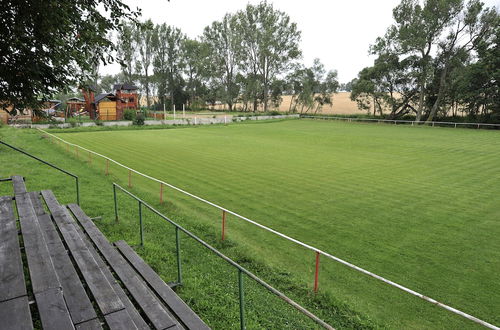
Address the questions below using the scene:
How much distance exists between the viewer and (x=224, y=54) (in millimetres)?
88125

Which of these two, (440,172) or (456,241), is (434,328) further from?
(440,172)

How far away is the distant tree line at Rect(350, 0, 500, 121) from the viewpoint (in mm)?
44812

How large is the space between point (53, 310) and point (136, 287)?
1125 millimetres

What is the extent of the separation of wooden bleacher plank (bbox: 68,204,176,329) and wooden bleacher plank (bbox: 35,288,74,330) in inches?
34.0

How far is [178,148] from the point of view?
2538 centimetres

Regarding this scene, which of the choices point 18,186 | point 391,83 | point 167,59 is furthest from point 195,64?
point 18,186

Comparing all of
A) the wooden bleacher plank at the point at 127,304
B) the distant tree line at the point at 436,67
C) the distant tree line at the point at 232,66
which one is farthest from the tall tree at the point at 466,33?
the wooden bleacher plank at the point at 127,304

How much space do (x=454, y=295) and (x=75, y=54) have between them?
9.12 metres

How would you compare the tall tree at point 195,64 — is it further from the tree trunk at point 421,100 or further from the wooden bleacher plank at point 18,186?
the wooden bleacher plank at point 18,186

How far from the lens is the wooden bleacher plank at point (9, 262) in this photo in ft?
12.2

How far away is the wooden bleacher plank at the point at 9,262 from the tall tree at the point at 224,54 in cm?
7635

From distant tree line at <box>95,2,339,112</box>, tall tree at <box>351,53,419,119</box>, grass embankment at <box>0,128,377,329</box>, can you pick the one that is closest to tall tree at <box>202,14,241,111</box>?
distant tree line at <box>95,2,339,112</box>

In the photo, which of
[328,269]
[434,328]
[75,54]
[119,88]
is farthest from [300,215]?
[119,88]

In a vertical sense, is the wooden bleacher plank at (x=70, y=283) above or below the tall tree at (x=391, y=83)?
below
